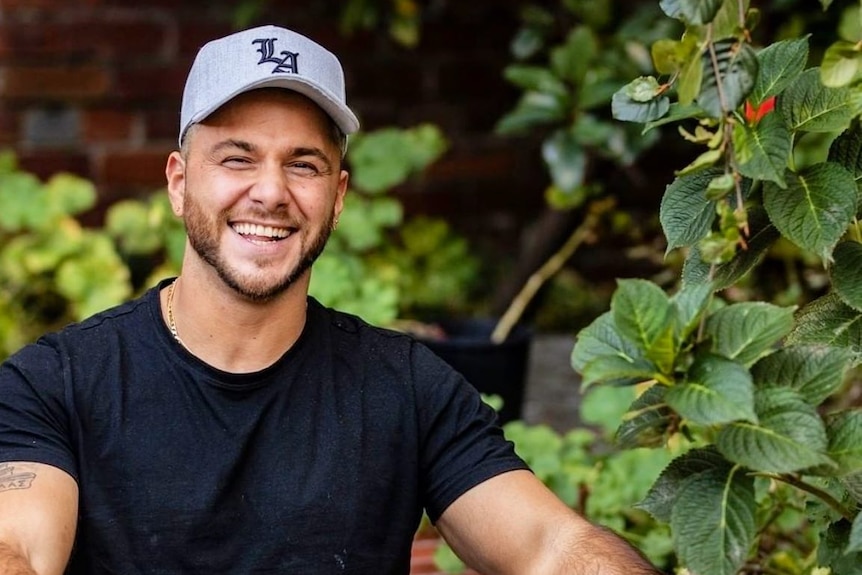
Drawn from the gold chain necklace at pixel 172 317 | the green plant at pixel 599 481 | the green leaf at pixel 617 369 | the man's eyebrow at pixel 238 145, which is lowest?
the green plant at pixel 599 481

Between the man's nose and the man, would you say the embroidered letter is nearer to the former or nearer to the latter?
the man

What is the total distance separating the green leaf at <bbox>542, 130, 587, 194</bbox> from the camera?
3.71 meters

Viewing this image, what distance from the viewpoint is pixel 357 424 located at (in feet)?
6.84

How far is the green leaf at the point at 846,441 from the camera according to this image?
1.45 meters

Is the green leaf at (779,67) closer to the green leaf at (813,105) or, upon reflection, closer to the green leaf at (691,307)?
the green leaf at (813,105)

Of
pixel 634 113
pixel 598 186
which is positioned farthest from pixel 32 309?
pixel 634 113

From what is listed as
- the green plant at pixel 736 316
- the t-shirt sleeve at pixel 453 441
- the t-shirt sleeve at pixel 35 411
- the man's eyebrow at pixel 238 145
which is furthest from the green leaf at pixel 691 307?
the t-shirt sleeve at pixel 35 411

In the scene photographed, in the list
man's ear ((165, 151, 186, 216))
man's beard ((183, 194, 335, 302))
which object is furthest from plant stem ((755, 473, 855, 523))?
man's ear ((165, 151, 186, 216))

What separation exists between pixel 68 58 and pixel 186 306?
7.70ft

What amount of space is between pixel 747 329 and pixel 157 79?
10.4ft

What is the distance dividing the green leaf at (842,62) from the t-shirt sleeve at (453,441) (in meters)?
0.86

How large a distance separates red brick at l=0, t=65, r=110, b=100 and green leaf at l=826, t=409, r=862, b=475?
3.20m

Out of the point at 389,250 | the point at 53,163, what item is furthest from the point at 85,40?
the point at 389,250

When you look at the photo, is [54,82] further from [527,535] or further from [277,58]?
[527,535]
